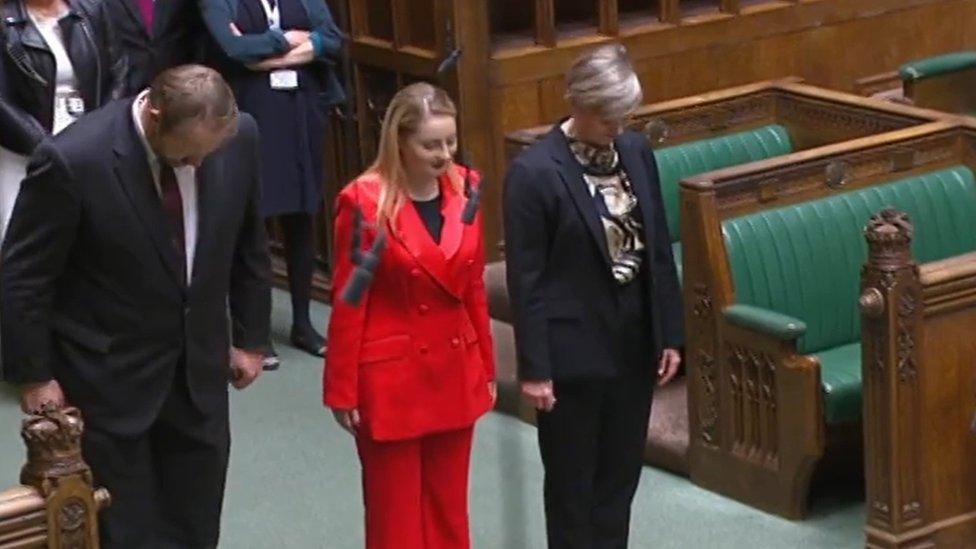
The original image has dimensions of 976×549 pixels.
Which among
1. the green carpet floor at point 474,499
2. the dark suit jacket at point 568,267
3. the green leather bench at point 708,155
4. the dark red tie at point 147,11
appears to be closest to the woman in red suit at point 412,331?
the dark suit jacket at point 568,267

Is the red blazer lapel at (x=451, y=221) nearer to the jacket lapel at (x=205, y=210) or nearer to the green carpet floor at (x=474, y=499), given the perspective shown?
the jacket lapel at (x=205, y=210)

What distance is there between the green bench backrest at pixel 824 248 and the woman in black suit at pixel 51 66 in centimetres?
184

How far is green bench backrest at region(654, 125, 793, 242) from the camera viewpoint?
23.2ft

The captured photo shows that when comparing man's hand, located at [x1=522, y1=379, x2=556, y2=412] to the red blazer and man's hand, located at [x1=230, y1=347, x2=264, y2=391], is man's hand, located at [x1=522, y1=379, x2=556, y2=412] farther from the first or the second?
man's hand, located at [x1=230, y1=347, x2=264, y2=391]

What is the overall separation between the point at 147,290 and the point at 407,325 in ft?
2.25

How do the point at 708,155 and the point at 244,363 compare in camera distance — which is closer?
the point at 244,363

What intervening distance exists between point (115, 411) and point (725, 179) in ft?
7.83

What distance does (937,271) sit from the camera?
5473mm

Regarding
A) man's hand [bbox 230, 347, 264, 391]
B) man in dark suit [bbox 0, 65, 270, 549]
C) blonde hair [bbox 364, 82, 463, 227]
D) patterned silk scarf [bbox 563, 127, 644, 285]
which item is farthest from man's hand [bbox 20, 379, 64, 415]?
patterned silk scarf [bbox 563, 127, 644, 285]

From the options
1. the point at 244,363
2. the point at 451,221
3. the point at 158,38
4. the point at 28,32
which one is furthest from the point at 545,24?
the point at 244,363

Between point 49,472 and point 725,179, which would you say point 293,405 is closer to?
point 725,179

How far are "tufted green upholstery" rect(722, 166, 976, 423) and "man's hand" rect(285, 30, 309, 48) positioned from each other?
1784 millimetres

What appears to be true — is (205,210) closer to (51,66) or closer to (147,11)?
(51,66)

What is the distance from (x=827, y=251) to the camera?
628cm
